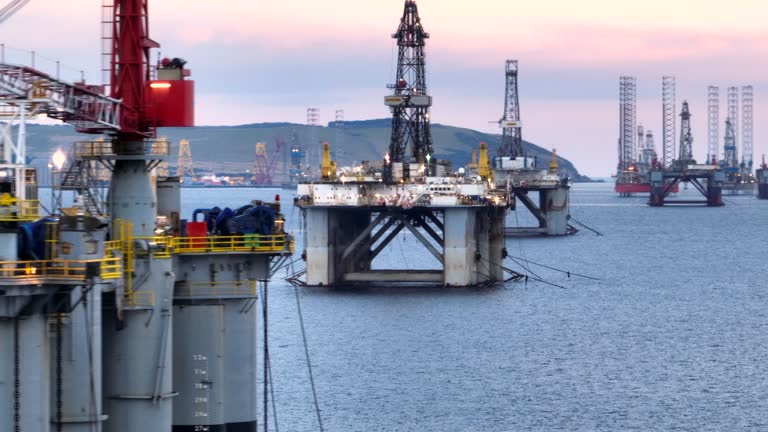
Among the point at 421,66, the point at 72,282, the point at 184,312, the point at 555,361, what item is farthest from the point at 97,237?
the point at 421,66

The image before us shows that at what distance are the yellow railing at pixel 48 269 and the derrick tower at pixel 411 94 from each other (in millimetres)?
79112

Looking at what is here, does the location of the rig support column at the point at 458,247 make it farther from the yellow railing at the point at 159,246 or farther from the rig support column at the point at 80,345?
the rig support column at the point at 80,345

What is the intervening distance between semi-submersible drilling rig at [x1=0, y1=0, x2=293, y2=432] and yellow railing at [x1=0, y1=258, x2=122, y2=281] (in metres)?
0.03

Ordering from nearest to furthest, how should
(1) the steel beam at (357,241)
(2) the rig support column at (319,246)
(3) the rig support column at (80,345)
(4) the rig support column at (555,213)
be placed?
(3) the rig support column at (80,345)
(2) the rig support column at (319,246)
(1) the steel beam at (357,241)
(4) the rig support column at (555,213)

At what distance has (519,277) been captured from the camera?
10762 cm

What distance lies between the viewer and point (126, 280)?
3072cm

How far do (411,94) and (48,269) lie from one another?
268 ft

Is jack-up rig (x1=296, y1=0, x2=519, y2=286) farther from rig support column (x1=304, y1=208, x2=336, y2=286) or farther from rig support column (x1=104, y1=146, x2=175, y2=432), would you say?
rig support column (x1=104, y1=146, x2=175, y2=432)

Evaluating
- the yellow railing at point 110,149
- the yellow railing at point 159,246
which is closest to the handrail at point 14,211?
the yellow railing at point 159,246

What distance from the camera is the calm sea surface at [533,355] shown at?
52812 millimetres

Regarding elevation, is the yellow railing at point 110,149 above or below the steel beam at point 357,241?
above

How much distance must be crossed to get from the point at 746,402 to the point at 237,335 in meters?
27.1

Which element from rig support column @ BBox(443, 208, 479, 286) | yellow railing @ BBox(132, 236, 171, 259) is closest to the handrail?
yellow railing @ BBox(132, 236, 171, 259)

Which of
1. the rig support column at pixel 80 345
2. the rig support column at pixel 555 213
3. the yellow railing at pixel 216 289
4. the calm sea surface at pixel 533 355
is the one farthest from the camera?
the rig support column at pixel 555 213
